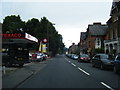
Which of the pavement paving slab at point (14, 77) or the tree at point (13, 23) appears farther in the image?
the tree at point (13, 23)

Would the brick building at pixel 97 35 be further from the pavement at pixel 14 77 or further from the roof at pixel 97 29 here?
the pavement at pixel 14 77

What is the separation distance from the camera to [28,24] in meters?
71.3

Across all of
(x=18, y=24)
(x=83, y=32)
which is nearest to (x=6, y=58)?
(x=18, y=24)

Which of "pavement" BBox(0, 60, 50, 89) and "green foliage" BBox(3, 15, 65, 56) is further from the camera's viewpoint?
"green foliage" BBox(3, 15, 65, 56)

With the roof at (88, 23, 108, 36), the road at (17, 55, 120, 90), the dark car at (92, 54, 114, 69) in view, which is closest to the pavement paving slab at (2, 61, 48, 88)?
the road at (17, 55, 120, 90)

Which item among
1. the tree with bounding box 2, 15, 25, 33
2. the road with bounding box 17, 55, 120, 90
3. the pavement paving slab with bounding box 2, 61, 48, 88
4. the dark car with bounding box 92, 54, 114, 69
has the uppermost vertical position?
the tree with bounding box 2, 15, 25, 33

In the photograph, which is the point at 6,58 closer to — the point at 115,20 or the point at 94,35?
the point at 115,20

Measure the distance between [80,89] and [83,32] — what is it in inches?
3310

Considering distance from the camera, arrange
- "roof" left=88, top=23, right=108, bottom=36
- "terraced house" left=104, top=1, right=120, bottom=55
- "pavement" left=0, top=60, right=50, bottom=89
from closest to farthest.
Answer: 1. "pavement" left=0, top=60, right=50, bottom=89
2. "terraced house" left=104, top=1, right=120, bottom=55
3. "roof" left=88, top=23, right=108, bottom=36

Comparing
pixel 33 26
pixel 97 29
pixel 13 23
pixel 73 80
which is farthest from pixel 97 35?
pixel 73 80

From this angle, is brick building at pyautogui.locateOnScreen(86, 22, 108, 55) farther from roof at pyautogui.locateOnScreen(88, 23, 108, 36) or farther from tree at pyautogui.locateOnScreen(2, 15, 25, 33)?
tree at pyautogui.locateOnScreen(2, 15, 25, 33)

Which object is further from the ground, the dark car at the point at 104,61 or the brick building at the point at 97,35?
the brick building at the point at 97,35

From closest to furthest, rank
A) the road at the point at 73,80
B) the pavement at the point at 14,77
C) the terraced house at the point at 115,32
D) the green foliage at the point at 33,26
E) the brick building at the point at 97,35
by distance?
the road at the point at 73,80 < the pavement at the point at 14,77 < the terraced house at the point at 115,32 < the brick building at the point at 97,35 < the green foliage at the point at 33,26

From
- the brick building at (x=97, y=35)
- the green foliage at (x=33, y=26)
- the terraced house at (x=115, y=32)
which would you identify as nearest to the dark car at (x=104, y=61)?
the terraced house at (x=115, y=32)
